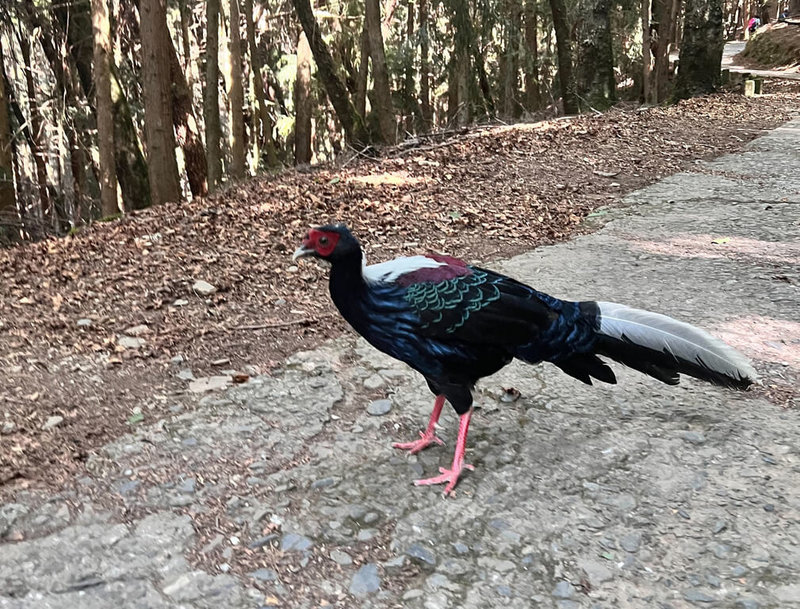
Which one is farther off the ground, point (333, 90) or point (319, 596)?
point (333, 90)

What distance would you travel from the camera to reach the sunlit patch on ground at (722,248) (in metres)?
5.89

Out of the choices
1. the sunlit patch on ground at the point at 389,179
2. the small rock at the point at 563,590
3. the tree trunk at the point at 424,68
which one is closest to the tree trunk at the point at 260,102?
the tree trunk at the point at 424,68

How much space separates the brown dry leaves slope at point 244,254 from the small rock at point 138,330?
4 centimetres

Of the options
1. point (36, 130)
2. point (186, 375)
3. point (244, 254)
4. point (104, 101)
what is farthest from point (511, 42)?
point (186, 375)

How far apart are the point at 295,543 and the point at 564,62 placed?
1384cm

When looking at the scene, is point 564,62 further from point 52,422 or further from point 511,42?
point 52,422

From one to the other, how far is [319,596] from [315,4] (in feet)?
61.9

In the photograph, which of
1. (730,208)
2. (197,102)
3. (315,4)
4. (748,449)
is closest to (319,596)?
(748,449)

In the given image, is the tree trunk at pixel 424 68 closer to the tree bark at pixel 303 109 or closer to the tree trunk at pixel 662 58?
the tree bark at pixel 303 109

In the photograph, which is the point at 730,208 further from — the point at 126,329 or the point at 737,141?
the point at 126,329

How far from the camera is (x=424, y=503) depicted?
3064 millimetres

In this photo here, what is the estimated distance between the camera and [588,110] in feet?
44.2

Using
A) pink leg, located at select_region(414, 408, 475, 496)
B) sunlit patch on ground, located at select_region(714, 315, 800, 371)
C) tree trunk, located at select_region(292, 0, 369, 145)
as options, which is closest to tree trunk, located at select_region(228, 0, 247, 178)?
tree trunk, located at select_region(292, 0, 369, 145)

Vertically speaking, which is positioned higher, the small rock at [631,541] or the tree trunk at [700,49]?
the tree trunk at [700,49]
